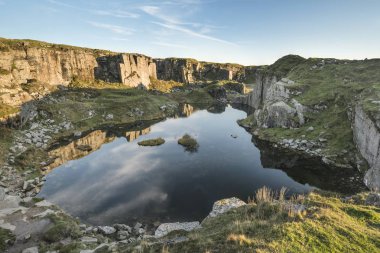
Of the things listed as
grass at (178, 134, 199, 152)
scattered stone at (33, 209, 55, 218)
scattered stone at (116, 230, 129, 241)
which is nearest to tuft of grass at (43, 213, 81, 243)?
scattered stone at (33, 209, 55, 218)

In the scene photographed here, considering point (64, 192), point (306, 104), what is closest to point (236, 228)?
point (64, 192)

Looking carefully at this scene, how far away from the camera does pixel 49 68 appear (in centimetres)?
10081

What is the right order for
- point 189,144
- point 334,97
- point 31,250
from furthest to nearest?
point 334,97 < point 189,144 < point 31,250

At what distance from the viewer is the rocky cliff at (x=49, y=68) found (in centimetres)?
7491

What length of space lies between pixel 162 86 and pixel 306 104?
132 metres

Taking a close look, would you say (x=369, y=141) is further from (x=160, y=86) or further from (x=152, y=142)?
(x=160, y=86)

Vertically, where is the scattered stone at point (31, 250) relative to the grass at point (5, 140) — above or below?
below

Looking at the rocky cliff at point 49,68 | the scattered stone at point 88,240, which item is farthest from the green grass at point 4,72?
the scattered stone at point 88,240

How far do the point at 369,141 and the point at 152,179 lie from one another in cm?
3379

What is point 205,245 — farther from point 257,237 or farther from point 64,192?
point 64,192

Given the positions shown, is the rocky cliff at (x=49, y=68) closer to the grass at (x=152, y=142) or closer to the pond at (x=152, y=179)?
the pond at (x=152, y=179)

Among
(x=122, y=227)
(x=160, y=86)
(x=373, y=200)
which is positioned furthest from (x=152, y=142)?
(x=160, y=86)

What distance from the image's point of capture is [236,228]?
14898mm

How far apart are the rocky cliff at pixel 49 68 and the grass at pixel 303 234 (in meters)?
67.7
